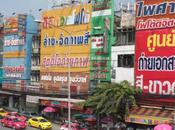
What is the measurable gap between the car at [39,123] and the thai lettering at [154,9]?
17062mm

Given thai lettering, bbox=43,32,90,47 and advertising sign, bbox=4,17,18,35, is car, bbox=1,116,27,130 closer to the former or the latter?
thai lettering, bbox=43,32,90,47

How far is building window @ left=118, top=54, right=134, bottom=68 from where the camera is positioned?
186 ft

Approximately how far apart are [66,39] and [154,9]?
16.9 m

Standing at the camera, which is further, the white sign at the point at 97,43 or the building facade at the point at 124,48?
the white sign at the point at 97,43

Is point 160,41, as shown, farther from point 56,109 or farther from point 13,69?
point 13,69

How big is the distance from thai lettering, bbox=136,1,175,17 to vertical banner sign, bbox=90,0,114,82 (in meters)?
5.13

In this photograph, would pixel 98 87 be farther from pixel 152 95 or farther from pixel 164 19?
pixel 164 19

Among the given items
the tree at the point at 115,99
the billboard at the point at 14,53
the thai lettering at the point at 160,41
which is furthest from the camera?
the billboard at the point at 14,53

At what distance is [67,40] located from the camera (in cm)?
6694

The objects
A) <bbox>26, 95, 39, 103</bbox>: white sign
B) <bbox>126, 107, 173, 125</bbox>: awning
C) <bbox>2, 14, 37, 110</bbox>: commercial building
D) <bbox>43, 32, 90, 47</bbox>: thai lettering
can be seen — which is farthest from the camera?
<bbox>2, 14, 37, 110</bbox>: commercial building

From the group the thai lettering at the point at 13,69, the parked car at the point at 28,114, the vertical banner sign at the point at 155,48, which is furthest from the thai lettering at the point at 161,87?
the thai lettering at the point at 13,69

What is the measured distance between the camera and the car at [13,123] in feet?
203

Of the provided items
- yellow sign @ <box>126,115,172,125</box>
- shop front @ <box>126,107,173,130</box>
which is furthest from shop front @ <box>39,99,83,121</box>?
yellow sign @ <box>126,115,172,125</box>

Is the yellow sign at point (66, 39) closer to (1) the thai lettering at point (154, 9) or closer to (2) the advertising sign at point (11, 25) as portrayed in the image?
(2) the advertising sign at point (11, 25)
